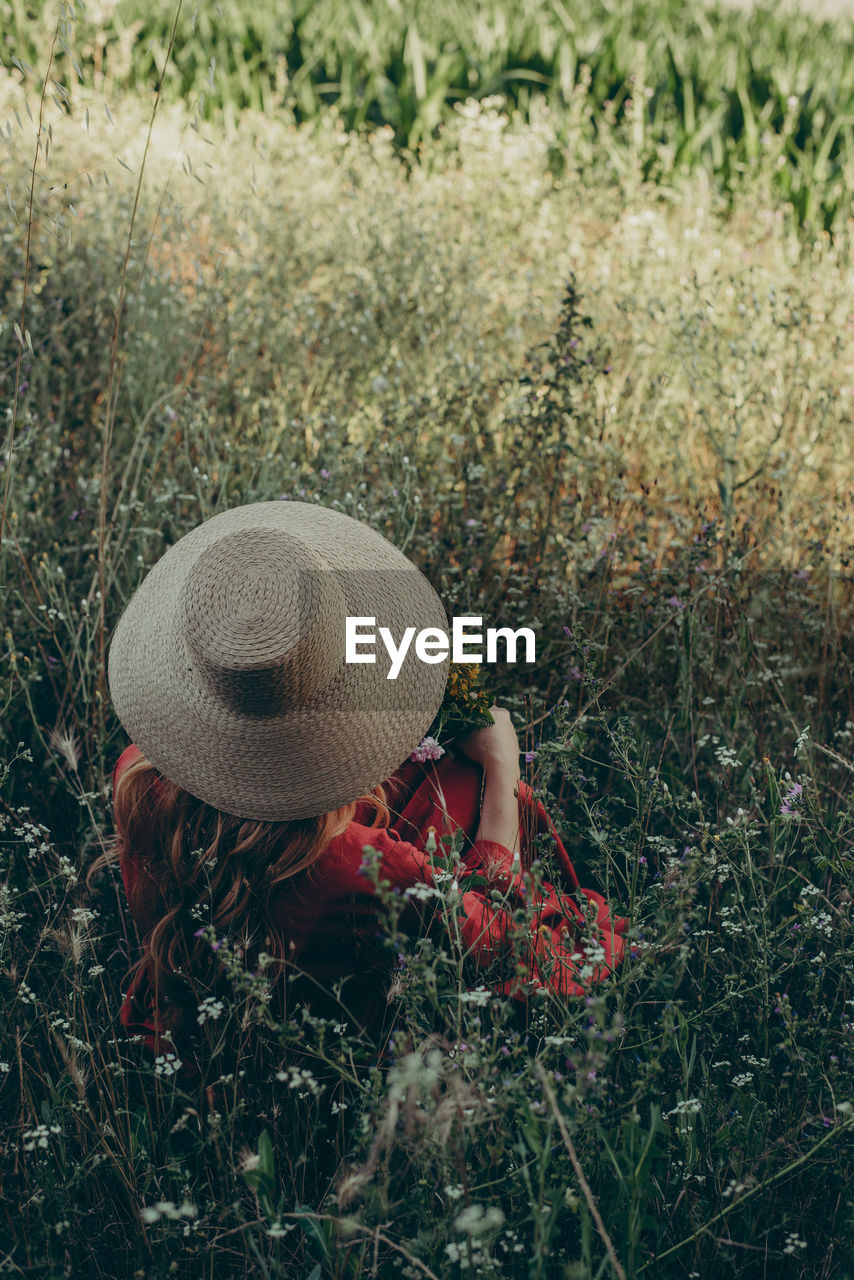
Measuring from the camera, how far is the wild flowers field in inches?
56.1

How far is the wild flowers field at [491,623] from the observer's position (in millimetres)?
1425

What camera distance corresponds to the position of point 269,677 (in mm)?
1492

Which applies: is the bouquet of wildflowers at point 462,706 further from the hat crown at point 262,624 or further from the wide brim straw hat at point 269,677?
the hat crown at point 262,624

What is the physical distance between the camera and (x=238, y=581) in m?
1.55

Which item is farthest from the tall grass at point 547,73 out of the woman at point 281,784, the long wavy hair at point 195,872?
the long wavy hair at point 195,872

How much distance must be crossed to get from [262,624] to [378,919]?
520mm

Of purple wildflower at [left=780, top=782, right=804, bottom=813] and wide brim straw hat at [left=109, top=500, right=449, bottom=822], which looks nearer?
wide brim straw hat at [left=109, top=500, right=449, bottom=822]

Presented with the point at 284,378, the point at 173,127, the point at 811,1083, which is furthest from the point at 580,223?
the point at 811,1083

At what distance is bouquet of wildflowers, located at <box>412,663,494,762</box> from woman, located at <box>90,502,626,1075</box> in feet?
0.52
